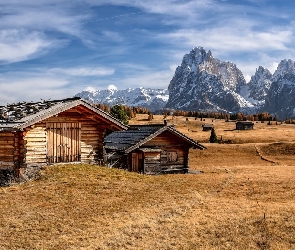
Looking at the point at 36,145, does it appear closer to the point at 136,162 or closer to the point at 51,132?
the point at 51,132

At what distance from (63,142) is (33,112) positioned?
2737 millimetres

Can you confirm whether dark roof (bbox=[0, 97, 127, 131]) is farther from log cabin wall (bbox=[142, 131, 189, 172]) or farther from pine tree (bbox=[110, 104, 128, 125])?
pine tree (bbox=[110, 104, 128, 125])

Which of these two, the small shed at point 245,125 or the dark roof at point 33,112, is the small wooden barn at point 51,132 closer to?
the dark roof at point 33,112

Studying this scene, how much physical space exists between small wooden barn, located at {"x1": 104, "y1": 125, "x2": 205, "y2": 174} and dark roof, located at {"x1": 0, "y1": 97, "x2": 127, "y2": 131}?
558cm

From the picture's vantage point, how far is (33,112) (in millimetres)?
24891

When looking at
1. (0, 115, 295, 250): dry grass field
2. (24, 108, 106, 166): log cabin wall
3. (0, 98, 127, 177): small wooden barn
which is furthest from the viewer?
(24, 108, 106, 166): log cabin wall

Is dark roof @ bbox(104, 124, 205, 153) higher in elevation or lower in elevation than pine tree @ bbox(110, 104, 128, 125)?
lower

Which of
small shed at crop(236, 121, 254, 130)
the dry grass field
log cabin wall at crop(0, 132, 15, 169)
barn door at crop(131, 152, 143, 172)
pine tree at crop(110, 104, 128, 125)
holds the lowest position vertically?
the dry grass field

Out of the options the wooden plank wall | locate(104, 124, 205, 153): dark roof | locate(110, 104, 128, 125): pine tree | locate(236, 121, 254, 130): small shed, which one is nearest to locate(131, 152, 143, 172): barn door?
locate(104, 124, 205, 153): dark roof

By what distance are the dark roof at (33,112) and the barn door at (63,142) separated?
4.19 feet

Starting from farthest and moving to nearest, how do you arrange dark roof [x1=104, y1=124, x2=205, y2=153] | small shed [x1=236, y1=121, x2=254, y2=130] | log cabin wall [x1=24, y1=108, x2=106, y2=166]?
small shed [x1=236, y1=121, x2=254, y2=130] → dark roof [x1=104, y1=124, x2=205, y2=153] → log cabin wall [x1=24, y1=108, x2=106, y2=166]

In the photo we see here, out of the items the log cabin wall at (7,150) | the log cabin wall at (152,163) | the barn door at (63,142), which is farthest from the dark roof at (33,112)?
the log cabin wall at (152,163)

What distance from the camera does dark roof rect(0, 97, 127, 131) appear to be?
22.9m

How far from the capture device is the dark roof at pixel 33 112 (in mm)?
22859
